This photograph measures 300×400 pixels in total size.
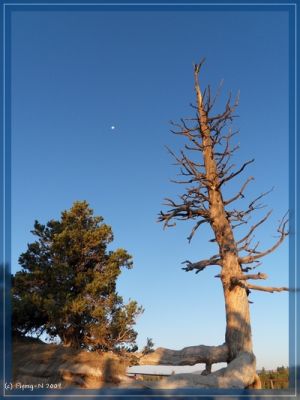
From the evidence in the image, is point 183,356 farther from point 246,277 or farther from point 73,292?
point 73,292

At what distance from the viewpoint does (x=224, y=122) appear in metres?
12.0

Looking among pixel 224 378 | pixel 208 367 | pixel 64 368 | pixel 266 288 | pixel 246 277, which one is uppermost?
pixel 246 277

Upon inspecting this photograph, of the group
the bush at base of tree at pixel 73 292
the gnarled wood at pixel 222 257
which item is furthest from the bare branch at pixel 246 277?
the bush at base of tree at pixel 73 292

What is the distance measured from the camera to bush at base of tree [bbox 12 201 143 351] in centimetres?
1714

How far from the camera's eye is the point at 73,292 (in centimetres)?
1803

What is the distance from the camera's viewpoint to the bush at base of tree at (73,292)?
1714 cm

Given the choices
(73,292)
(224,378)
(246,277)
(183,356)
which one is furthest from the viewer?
(73,292)

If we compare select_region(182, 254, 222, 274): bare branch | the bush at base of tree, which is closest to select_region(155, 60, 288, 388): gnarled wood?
select_region(182, 254, 222, 274): bare branch

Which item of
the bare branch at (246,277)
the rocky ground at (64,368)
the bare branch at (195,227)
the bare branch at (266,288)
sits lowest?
the rocky ground at (64,368)

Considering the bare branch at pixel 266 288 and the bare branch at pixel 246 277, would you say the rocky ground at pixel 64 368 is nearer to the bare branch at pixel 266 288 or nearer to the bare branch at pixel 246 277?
the bare branch at pixel 246 277

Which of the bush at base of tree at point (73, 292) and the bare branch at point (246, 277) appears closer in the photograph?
the bare branch at point (246, 277)

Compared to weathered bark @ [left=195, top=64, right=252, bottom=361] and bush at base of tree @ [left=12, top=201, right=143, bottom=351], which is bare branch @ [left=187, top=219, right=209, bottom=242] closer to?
weathered bark @ [left=195, top=64, right=252, bottom=361]

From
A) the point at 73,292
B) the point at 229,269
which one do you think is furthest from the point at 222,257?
the point at 73,292

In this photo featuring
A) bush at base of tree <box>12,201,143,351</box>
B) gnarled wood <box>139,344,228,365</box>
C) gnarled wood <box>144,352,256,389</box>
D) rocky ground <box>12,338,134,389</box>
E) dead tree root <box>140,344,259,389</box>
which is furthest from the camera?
bush at base of tree <box>12,201,143,351</box>
